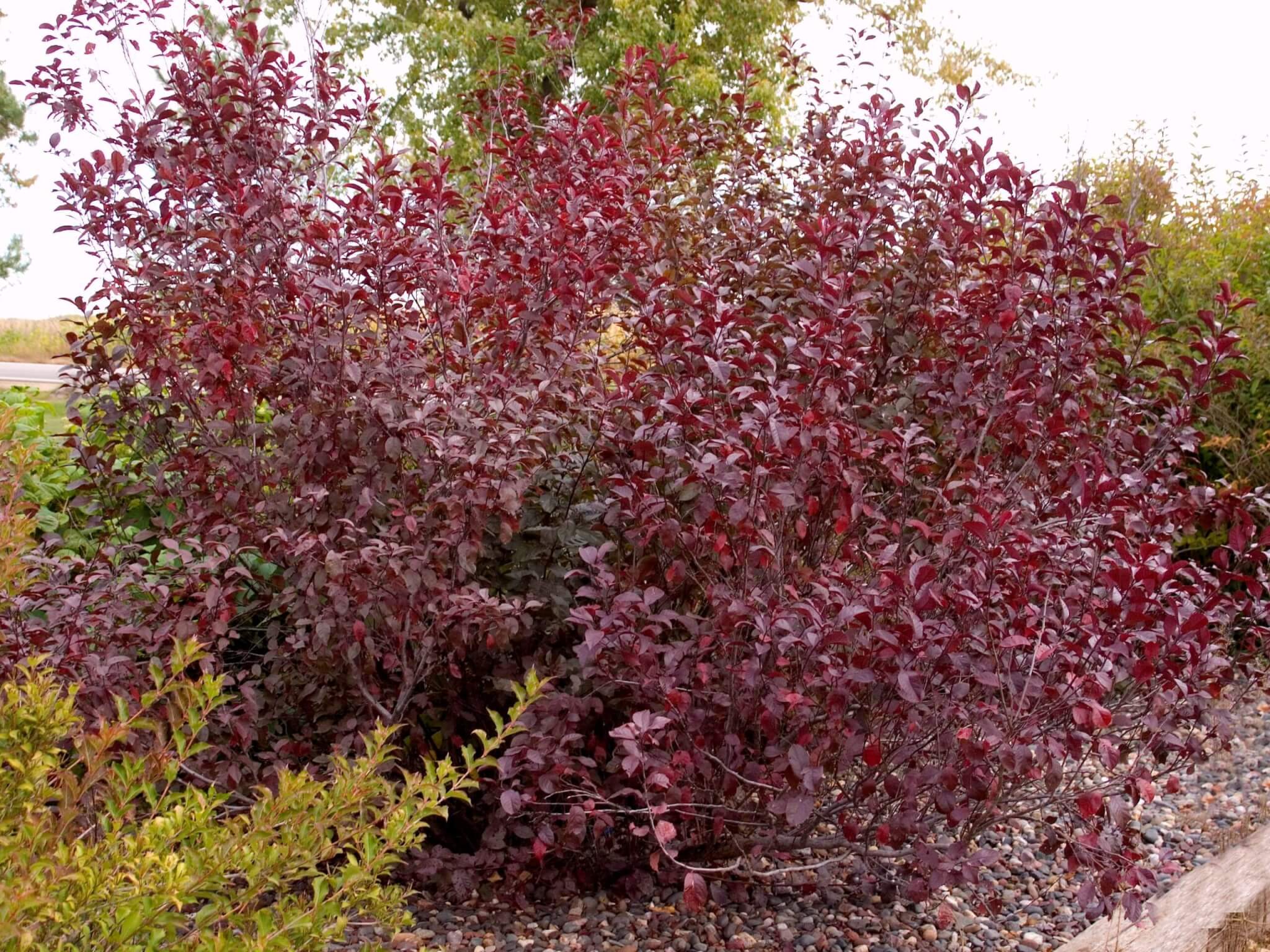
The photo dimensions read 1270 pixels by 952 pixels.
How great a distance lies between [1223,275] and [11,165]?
2351cm

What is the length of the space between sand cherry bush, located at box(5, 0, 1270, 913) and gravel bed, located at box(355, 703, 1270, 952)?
114 millimetres

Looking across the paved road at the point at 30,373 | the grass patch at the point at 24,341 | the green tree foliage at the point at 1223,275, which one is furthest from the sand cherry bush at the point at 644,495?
the grass patch at the point at 24,341

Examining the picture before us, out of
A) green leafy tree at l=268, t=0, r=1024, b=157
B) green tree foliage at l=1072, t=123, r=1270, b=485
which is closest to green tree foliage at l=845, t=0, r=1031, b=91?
green leafy tree at l=268, t=0, r=1024, b=157

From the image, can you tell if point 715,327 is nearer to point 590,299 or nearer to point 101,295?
point 590,299

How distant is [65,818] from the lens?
1.74 metres

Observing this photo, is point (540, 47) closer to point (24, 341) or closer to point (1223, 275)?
point (1223, 275)

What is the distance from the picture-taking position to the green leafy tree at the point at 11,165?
795 inches

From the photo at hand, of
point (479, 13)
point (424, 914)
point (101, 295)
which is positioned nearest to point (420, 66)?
point (479, 13)

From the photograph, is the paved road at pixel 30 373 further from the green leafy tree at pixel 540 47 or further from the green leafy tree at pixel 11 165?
the green leafy tree at pixel 540 47

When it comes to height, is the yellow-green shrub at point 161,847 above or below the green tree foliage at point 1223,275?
below

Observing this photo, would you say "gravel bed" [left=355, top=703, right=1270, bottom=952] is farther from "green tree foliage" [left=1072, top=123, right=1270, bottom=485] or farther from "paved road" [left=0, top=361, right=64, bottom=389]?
"paved road" [left=0, top=361, right=64, bottom=389]

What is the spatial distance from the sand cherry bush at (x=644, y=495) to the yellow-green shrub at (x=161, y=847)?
Answer: 944 mm

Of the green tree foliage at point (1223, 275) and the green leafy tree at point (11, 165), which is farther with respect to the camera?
the green leafy tree at point (11, 165)

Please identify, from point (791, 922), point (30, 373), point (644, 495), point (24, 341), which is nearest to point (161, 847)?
point (644, 495)
